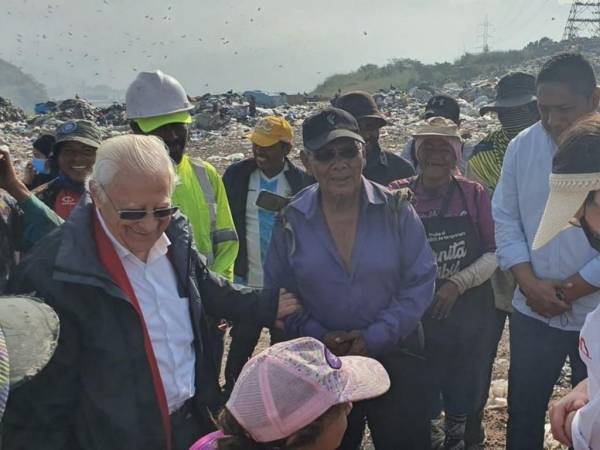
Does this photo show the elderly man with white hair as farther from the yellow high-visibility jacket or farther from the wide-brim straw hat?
the wide-brim straw hat

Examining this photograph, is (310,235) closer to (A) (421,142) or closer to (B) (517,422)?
(A) (421,142)

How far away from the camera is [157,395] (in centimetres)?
187

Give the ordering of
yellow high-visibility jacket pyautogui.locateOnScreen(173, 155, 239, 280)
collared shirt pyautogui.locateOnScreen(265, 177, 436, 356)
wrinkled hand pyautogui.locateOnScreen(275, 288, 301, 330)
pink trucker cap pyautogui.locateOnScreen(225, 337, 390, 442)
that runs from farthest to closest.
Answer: yellow high-visibility jacket pyautogui.locateOnScreen(173, 155, 239, 280)
collared shirt pyautogui.locateOnScreen(265, 177, 436, 356)
wrinkled hand pyautogui.locateOnScreen(275, 288, 301, 330)
pink trucker cap pyautogui.locateOnScreen(225, 337, 390, 442)

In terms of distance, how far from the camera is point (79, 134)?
11.3ft

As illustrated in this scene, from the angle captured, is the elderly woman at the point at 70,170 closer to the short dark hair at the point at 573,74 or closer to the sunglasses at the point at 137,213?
the sunglasses at the point at 137,213

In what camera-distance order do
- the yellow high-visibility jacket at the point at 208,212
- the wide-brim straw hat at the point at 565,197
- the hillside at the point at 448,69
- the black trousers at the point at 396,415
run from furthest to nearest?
the hillside at the point at 448,69
the yellow high-visibility jacket at the point at 208,212
the black trousers at the point at 396,415
the wide-brim straw hat at the point at 565,197

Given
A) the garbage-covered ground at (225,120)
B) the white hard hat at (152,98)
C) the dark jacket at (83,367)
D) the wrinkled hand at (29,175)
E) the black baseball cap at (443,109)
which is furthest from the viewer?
the garbage-covered ground at (225,120)

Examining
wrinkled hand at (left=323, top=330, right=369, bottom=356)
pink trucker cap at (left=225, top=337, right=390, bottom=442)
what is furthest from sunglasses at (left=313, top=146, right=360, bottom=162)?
pink trucker cap at (left=225, top=337, right=390, bottom=442)

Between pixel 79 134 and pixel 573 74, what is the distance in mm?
2666

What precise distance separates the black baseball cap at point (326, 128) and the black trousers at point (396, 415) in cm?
99

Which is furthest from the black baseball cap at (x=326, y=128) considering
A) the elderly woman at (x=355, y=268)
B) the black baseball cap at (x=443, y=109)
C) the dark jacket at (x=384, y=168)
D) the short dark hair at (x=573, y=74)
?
the black baseball cap at (x=443, y=109)

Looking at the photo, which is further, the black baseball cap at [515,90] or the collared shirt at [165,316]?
the black baseball cap at [515,90]

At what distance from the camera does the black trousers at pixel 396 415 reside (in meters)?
2.54

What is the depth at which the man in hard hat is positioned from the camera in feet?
9.35
